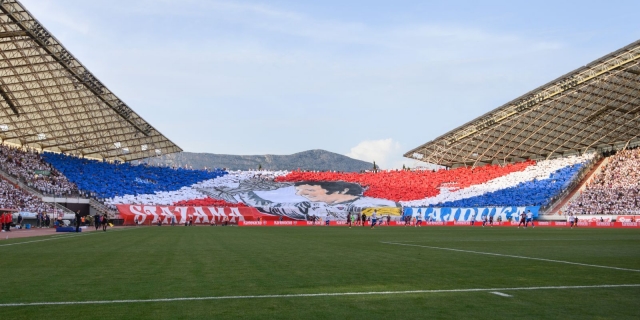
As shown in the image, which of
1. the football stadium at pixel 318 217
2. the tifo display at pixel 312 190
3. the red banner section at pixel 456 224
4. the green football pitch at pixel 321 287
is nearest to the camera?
the green football pitch at pixel 321 287

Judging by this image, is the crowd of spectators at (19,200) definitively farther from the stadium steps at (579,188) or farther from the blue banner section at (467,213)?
the stadium steps at (579,188)

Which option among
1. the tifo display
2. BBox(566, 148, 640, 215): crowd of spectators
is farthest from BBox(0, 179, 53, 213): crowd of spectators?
BBox(566, 148, 640, 215): crowd of spectators

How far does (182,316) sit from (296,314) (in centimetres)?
154

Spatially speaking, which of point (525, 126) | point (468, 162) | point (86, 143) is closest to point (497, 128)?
point (525, 126)

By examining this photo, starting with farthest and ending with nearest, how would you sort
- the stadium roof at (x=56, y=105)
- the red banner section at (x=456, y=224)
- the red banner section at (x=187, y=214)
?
the red banner section at (x=187, y=214)
the red banner section at (x=456, y=224)
the stadium roof at (x=56, y=105)

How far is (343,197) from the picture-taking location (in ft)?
246

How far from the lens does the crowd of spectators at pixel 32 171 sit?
58625 mm

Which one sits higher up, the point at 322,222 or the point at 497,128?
the point at 497,128

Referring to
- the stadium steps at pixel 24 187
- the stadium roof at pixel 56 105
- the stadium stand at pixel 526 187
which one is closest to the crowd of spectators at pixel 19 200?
the stadium steps at pixel 24 187

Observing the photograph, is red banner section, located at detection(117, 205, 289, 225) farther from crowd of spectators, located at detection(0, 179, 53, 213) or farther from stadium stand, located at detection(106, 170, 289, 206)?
crowd of spectators, located at detection(0, 179, 53, 213)

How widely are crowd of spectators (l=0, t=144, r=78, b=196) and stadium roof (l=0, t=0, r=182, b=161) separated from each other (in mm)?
3093

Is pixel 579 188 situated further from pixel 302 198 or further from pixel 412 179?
pixel 302 198

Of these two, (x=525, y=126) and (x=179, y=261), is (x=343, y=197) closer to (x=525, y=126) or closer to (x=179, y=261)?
(x=525, y=126)

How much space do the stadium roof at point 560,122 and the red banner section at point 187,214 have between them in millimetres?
29465
